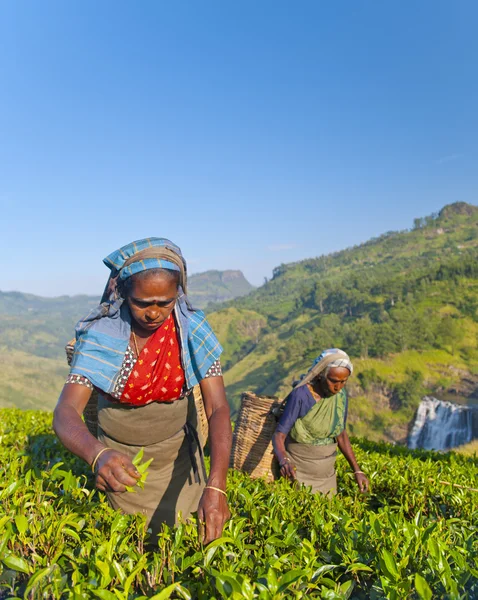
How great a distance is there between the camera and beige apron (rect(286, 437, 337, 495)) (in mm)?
4484

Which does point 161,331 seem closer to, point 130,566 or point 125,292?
point 125,292

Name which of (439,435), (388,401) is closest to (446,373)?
(388,401)

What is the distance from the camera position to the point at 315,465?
4.51 metres

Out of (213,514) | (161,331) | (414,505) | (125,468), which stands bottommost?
(414,505)

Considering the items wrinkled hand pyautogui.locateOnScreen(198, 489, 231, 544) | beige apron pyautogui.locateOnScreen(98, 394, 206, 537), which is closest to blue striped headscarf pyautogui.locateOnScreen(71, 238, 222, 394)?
beige apron pyautogui.locateOnScreen(98, 394, 206, 537)

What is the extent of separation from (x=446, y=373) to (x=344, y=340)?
2347cm

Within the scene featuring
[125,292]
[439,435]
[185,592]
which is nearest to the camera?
[185,592]

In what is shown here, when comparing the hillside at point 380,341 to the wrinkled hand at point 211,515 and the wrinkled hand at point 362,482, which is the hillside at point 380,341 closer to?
the wrinkled hand at point 362,482

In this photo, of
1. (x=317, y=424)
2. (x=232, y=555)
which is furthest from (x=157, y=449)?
(x=317, y=424)

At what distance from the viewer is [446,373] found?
87.4 metres

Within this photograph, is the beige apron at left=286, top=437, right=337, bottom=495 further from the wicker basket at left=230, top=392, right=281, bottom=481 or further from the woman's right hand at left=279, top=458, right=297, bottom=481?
the wicker basket at left=230, top=392, right=281, bottom=481

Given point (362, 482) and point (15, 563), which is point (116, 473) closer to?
point (15, 563)

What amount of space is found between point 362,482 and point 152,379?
102 inches

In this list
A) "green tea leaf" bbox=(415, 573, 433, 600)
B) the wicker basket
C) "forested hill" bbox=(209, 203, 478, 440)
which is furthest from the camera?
"forested hill" bbox=(209, 203, 478, 440)
